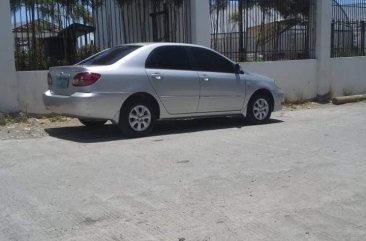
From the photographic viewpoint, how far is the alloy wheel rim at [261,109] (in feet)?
34.8

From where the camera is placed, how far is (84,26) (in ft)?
38.8

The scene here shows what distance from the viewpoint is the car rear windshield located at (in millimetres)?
8898

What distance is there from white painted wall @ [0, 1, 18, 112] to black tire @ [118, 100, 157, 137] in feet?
9.61

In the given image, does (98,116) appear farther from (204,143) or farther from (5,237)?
(5,237)

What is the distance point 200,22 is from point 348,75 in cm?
604

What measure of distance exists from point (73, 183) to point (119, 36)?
7323mm

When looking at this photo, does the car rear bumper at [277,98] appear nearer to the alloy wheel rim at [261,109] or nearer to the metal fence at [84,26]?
the alloy wheel rim at [261,109]

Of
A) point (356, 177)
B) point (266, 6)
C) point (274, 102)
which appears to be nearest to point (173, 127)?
point (274, 102)

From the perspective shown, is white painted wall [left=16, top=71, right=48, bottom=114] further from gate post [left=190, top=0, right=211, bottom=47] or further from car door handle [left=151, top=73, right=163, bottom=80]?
gate post [left=190, top=0, right=211, bottom=47]

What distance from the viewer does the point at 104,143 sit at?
8.37m

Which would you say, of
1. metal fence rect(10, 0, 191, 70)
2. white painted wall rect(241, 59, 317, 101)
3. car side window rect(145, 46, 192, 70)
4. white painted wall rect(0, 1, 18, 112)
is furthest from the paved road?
white painted wall rect(241, 59, 317, 101)

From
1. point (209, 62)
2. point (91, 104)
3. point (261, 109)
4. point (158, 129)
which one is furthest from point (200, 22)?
point (91, 104)

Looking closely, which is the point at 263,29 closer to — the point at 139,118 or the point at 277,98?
the point at 277,98

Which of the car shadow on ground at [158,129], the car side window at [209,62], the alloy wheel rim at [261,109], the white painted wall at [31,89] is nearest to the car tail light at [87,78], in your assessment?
the car shadow on ground at [158,129]
